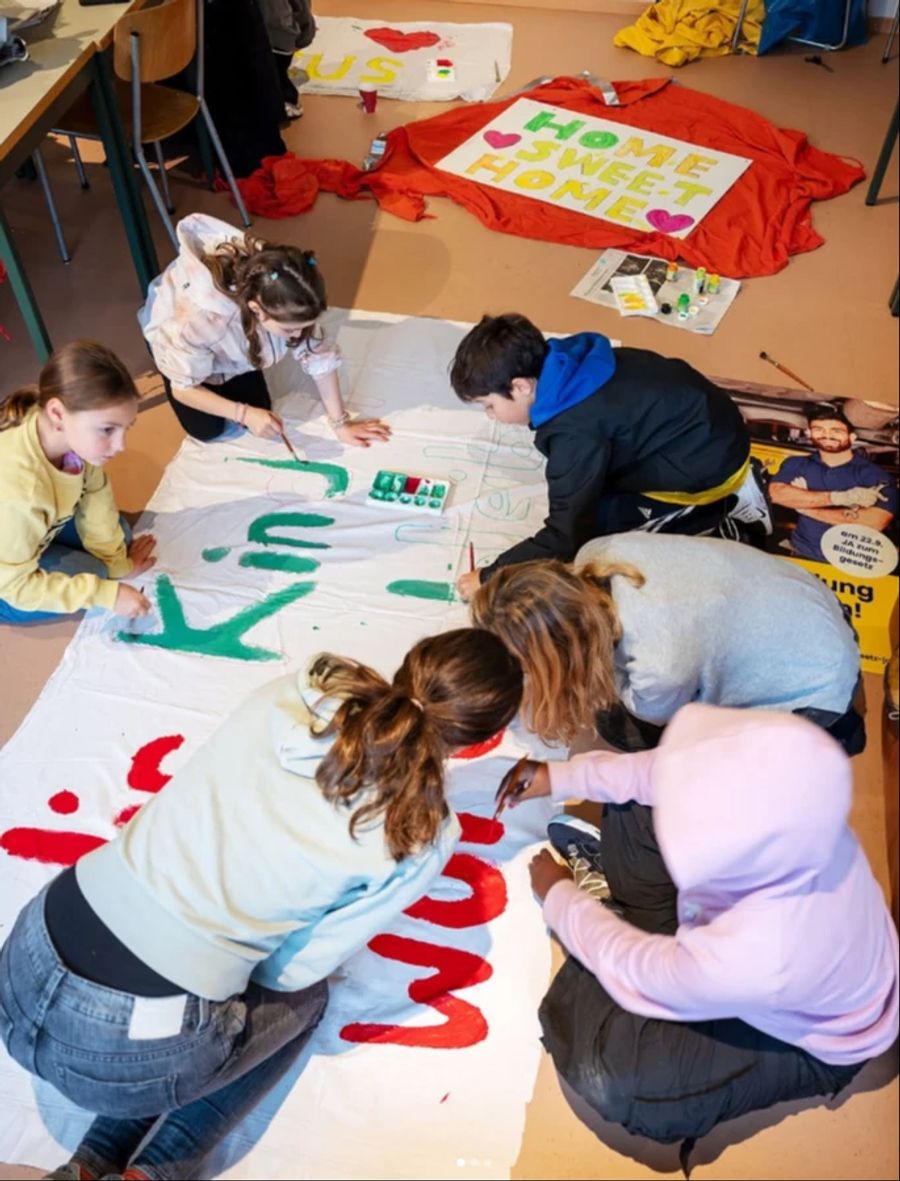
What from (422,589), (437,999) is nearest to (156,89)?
(422,589)

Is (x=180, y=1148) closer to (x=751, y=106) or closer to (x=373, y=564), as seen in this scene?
(x=373, y=564)

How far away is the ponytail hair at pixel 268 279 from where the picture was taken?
215 centimetres

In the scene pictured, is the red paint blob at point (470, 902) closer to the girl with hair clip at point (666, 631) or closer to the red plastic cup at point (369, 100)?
the girl with hair clip at point (666, 631)

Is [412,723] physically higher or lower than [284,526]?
higher

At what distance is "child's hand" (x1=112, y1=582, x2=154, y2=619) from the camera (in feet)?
7.02

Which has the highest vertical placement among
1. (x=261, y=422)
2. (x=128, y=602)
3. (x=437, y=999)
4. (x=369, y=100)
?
(x=369, y=100)

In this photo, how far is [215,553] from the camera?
242cm

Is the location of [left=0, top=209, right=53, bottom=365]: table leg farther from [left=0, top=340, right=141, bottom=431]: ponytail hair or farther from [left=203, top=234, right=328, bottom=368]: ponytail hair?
[left=0, top=340, right=141, bottom=431]: ponytail hair

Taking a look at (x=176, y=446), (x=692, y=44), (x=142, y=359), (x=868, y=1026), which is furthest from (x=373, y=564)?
(x=692, y=44)

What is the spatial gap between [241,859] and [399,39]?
3.96 m

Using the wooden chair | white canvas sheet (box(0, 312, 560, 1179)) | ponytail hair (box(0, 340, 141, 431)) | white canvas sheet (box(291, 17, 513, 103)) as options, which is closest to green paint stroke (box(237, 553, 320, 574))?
white canvas sheet (box(0, 312, 560, 1179))

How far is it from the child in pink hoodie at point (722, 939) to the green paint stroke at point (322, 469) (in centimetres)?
107

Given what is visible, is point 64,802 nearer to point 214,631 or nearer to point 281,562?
point 214,631

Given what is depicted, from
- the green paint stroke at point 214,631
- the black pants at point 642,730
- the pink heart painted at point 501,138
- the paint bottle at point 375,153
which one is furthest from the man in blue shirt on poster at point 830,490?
the paint bottle at point 375,153
